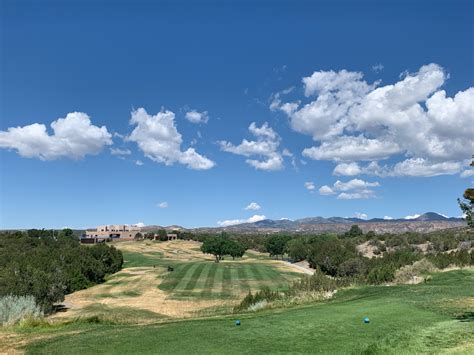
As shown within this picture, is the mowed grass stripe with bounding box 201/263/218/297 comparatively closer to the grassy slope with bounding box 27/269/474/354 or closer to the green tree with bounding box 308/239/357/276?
the green tree with bounding box 308/239/357/276

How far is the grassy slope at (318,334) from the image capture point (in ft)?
47.2

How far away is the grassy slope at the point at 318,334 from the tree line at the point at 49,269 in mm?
37223

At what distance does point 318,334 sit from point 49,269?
60.3 metres

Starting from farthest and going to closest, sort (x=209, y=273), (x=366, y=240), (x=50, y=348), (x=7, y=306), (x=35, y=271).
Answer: (x=366, y=240), (x=209, y=273), (x=35, y=271), (x=7, y=306), (x=50, y=348)

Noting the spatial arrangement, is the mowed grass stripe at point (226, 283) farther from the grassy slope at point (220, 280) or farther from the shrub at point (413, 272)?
the shrub at point (413, 272)

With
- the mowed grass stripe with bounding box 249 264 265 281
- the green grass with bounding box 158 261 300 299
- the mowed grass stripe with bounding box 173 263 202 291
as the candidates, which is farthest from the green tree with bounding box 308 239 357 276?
the mowed grass stripe with bounding box 173 263 202 291

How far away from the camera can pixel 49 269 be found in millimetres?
66625

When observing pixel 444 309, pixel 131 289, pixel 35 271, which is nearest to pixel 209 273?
pixel 131 289

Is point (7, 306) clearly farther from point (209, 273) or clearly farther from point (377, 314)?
point (209, 273)

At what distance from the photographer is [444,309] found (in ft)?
64.7

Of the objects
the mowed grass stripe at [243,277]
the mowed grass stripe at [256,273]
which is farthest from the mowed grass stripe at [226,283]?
the mowed grass stripe at [256,273]

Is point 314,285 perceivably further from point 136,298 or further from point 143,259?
point 143,259

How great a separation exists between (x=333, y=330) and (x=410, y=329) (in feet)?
9.19

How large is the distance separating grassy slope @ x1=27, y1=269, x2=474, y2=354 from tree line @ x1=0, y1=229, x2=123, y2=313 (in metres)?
37.2
